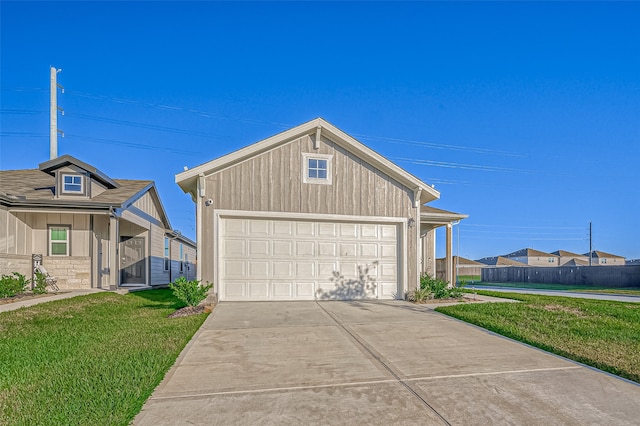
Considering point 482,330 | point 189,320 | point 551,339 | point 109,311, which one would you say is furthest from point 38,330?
point 551,339

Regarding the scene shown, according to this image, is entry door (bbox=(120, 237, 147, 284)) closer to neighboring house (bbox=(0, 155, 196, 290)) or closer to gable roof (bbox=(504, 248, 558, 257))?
neighboring house (bbox=(0, 155, 196, 290))

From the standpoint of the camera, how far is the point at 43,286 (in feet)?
37.2

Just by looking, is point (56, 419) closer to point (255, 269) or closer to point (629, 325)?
point (255, 269)

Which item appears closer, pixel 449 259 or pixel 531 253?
pixel 449 259

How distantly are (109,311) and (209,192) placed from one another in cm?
369

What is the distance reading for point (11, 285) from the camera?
996 cm

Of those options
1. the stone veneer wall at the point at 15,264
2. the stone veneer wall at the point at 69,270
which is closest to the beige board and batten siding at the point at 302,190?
the stone veneer wall at the point at 69,270

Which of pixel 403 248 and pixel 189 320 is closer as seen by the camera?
pixel 189 320

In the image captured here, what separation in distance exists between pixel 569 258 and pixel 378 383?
74789 millimetres

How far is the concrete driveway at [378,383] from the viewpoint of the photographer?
2.99 meters

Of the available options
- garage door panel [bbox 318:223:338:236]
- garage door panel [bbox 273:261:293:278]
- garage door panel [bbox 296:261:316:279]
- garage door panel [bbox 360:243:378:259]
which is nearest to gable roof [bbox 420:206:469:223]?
garage door panel [bbox 360:243:378:259]

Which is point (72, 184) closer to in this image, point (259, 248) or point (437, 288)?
point (259, 248)

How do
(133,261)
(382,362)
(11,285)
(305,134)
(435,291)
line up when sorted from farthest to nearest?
(133,261) → (435,291) → (11,285) → (305,134) → (382,362)

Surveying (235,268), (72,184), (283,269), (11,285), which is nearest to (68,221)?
(72,184)
